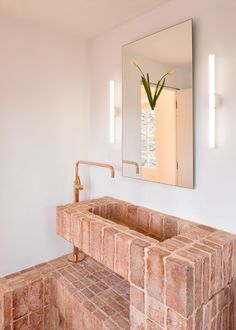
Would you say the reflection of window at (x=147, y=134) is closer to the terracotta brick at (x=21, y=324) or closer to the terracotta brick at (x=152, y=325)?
the terracotta brick at (x=152, y=325)

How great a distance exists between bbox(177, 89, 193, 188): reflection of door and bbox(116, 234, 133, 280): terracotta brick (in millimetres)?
556

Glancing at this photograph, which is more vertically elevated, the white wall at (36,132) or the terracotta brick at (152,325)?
the white wall at (36,132)

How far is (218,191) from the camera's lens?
1.33 m

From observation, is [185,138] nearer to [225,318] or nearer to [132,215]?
[132,215]

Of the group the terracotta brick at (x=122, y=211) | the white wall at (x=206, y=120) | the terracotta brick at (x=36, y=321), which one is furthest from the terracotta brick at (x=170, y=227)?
the terracotta brick at (x=36, y=321)

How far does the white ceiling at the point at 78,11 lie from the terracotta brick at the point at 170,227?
1377mm

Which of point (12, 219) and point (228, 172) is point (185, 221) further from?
point (12, 219)

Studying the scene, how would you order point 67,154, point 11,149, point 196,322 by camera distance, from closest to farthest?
1. point 196,322
2. point 11,149
3. point 67,154

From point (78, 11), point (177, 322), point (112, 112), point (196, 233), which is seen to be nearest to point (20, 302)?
point (177, 322)

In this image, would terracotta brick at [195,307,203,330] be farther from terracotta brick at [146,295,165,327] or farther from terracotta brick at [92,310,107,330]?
terracotta brick at [92,310,107,330]

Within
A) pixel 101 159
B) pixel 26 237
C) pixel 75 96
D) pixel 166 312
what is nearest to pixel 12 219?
pixel 26 237

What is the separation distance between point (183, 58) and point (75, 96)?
1.03 metres

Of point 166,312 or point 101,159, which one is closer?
point 166,312

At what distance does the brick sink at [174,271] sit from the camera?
896 millimetres
